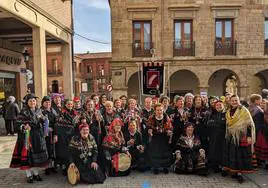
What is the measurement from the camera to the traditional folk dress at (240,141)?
519 cm

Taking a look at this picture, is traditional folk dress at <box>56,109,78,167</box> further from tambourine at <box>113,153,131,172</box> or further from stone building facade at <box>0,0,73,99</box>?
stone building facade at <box>0,0,73,99</box>

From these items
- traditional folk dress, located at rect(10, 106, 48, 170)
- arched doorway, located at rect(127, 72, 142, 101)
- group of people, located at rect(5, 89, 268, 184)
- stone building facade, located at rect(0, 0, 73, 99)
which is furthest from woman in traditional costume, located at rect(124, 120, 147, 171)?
arched doorway, located at rect(127, 72, 142, 101)

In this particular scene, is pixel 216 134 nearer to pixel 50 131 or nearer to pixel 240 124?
pixel 240 124

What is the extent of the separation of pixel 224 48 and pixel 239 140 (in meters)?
13.3

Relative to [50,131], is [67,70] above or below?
above

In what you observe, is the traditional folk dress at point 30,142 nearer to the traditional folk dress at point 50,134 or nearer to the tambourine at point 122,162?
the traditional folk dress at point 50,134

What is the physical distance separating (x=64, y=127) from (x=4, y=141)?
4.27 m

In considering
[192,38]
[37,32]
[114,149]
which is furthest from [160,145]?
[192,38]

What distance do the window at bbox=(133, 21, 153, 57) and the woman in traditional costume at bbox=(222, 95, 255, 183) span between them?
12.5 m

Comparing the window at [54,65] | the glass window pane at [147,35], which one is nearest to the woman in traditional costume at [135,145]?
the glass window pane at [147,35]

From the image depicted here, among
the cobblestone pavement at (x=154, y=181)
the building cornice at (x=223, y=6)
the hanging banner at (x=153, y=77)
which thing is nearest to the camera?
the cobblestone pavement at (x=154, y=181)

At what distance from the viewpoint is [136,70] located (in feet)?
56.9

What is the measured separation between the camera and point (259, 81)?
19.8 m

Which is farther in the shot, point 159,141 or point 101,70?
point 101,70
